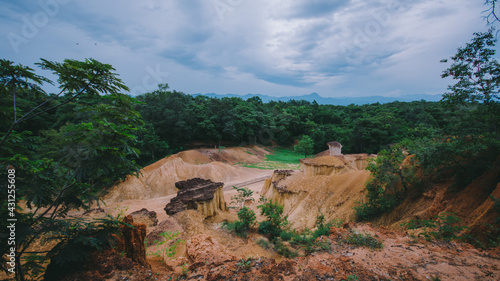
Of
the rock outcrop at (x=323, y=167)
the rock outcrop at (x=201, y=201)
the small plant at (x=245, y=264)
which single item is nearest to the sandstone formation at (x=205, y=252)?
the small plant at (x=245, y=264)

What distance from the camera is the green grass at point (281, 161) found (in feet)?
122

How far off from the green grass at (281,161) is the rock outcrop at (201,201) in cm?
1900

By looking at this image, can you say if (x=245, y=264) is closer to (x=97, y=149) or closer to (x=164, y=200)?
(x=97, y=149)

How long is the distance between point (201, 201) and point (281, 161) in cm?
2989

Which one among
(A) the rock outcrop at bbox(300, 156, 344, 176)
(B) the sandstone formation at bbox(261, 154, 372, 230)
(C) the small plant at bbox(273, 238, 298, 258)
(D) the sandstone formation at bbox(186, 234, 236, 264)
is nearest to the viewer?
(D) the sandstone formation at bbox(186, 234, 236, 264)

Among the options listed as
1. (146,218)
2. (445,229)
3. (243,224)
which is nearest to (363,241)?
(445,229)

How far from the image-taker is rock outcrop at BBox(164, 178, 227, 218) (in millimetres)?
15734

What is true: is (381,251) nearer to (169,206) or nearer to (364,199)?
(364,199)

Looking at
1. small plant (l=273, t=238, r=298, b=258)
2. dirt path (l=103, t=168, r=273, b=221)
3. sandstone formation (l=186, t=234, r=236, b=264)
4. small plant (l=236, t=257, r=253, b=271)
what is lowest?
dirt path (l=103, t=168, r=273, b=221)

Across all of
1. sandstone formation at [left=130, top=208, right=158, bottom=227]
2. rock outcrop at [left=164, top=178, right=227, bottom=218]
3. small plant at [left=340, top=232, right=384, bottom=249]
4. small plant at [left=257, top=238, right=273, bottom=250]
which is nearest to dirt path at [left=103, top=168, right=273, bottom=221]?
sandstone formation at [left=130, top=208, right=158, bottom=227]

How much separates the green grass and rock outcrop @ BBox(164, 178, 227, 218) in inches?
748

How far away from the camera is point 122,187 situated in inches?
987

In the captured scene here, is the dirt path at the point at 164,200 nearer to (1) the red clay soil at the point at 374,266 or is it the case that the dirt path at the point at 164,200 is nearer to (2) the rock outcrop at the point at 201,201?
(2) the rock outcrop at the point at 201,201

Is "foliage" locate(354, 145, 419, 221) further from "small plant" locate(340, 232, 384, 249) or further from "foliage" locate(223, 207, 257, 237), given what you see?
"foliage" locate(223, 207, 257, 237)
